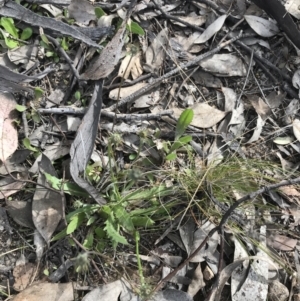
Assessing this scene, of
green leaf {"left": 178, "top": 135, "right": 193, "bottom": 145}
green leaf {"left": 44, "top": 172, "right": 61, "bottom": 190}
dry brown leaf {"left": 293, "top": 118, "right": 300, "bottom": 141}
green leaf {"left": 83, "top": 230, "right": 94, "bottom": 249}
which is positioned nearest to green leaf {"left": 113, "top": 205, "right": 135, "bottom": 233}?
green leaf {"left": 83, "top": 230, "right": 94, "bottom": 249}

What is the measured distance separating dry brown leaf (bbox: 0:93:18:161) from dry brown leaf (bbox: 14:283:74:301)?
0.51 metres

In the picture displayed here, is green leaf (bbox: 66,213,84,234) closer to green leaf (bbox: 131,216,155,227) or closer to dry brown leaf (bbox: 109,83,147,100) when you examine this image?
green leaf (bbox: 131,216,155,227)

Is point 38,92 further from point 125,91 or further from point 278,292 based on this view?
point 278,292

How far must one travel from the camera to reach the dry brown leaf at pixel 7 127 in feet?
6.34

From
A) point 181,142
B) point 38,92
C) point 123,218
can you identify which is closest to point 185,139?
point 181,142

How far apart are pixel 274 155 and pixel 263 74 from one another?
362 mm

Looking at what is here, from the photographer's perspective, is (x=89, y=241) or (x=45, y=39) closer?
(x=89, y=241)

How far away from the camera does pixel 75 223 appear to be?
1.84 m

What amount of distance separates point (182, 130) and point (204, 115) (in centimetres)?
14

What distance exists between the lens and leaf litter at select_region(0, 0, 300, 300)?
1.89 metres

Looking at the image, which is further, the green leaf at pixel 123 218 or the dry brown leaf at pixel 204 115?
the dry brown leaf at pixel 204 115

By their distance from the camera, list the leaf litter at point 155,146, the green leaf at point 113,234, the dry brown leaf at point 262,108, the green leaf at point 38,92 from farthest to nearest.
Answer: the dry brown leaf at point 262,108 < the green leaf at point 38,92 < the leaf litter at point 155,146 < the green leaf at point 113,234

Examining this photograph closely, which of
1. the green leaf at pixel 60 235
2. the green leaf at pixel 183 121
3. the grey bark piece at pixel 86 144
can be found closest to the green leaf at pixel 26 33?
the grey bark piece at pixel 86 144

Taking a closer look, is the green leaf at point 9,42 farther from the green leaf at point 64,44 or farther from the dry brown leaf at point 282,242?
the dry brown leaf at point 282,242
